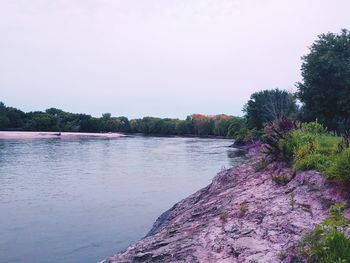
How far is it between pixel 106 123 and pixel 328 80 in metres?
120

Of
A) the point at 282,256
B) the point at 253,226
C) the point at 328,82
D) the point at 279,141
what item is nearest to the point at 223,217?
the point at 253,226

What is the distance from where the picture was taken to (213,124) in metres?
133

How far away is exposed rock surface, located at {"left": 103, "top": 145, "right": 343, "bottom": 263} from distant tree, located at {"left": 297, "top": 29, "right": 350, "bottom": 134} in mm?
22425

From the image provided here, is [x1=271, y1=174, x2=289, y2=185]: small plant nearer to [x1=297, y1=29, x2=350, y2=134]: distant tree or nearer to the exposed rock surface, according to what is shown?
the exposed rock surface

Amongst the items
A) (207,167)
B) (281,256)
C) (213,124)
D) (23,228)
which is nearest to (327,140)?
(281,256)

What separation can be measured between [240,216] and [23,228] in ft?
32.6

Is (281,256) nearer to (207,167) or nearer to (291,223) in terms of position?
(291,223)

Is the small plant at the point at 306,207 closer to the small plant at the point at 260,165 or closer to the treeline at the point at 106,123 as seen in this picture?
the small plant at the point at 260,165

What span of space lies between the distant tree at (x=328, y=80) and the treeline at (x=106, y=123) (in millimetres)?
77048

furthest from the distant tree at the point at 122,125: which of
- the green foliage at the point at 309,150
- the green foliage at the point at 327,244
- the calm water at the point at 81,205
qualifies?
the green foliage at the point at 327,244

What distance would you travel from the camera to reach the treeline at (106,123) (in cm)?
12081

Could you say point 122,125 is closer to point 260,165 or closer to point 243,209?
point 260,165

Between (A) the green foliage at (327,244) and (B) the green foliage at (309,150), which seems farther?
(B) the green foliage at (309,150)

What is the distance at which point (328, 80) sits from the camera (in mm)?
31547
